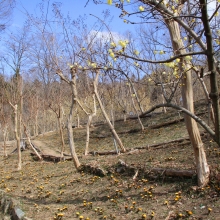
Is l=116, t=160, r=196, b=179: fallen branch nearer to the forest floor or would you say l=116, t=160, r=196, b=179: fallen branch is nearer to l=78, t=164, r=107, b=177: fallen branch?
the forest floor

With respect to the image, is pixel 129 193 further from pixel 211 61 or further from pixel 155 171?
pixel 211 61

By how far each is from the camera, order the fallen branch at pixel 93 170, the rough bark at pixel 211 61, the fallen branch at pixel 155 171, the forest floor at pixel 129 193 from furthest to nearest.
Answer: the fallen branch at pixel 93 170 → the fallen branch at pixel 155 171 → the forest floor at pixel 129 193 → the rough bark at pixel 211 61

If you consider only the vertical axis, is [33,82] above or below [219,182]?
above

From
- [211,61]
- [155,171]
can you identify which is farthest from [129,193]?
Result: [211,61]

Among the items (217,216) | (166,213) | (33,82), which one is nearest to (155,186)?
(166,213)

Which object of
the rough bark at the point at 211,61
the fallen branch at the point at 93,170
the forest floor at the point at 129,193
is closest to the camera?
the rough bark at the point at 211,61

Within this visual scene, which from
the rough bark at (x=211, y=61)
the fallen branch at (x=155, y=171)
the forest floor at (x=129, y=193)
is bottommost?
the forest floor at (x=129, y=193)

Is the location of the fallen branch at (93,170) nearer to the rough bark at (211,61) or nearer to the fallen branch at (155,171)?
the fallen branch at (155,171)

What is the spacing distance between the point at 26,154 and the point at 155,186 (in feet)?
42.0

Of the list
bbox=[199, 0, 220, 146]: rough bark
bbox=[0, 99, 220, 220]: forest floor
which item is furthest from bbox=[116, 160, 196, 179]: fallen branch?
bbox=[199, 0, 220, 146]: rough bark

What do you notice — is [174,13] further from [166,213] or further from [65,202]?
[65,202]

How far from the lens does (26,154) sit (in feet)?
54.5

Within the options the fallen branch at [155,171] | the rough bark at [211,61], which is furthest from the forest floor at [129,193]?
the rough bark at [211,61]

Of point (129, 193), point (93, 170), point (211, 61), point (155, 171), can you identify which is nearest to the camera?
point (211, 61)
